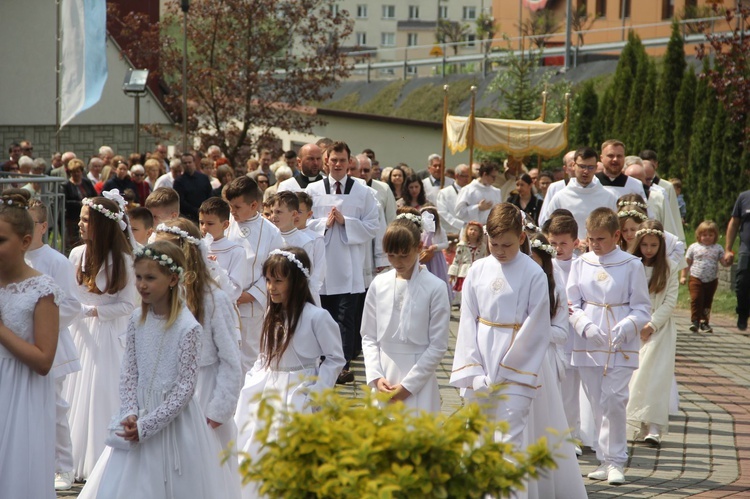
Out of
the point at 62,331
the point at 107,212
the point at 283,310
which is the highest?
the point at 107,212

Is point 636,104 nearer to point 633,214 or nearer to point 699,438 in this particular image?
point 633,214

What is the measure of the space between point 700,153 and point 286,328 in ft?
61.2

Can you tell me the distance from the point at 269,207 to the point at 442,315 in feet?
15.2

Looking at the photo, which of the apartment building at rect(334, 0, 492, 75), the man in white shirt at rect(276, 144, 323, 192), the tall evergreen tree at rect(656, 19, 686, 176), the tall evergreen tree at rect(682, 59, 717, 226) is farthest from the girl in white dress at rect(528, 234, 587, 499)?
the apartment building at rect(334, 0, 492, 75)

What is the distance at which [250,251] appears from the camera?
29.7ft

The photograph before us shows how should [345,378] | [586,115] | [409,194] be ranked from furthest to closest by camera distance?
1. [586,115]
2. [409,194]
3. [345,378]

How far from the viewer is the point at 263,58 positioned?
26078 millimetres

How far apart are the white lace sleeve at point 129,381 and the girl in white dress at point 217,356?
408mm

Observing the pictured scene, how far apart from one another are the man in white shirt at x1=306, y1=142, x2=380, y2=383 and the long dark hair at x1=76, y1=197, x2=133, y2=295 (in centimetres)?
398

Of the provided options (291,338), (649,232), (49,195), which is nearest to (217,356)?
(291,338)

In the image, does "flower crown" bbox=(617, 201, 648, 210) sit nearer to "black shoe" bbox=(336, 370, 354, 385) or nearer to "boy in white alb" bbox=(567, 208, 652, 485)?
"boy in white alb" bbox=(567, 208, 652, 485)

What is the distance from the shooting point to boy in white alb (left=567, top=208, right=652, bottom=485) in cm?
818

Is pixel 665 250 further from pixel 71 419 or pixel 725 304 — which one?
pixel 725 304

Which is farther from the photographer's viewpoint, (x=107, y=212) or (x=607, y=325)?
(x=607, y=325)
